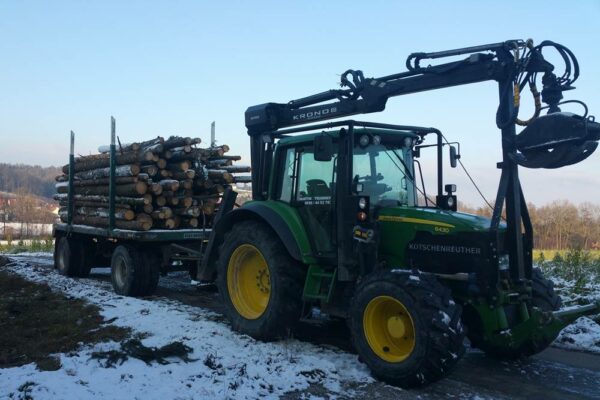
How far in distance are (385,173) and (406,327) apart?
198 cm

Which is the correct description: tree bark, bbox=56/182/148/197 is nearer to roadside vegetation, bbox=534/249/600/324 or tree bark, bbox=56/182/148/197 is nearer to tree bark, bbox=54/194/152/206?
tree bark, bbox=54/194/152/206

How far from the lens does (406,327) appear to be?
514 centimetres

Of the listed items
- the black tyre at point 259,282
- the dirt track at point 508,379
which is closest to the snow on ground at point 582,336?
the dirt track at point 508,379

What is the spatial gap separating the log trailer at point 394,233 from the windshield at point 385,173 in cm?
2

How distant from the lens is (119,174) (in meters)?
10.5

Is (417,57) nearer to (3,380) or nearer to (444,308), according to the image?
(444,308)

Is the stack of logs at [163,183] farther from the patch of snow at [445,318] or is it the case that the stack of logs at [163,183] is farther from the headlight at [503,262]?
the patch of snow at [445,318]

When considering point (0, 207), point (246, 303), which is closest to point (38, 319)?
point (246, 303)

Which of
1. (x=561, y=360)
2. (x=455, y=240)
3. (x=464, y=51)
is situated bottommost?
(x=561, y=360)

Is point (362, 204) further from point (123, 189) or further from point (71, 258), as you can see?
point (71, 258)

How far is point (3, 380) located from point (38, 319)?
11.3 ft

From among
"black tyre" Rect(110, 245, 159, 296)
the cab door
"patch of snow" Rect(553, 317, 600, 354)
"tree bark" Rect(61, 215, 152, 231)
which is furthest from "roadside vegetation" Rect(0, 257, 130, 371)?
"patch of snow" Rect(553, 317, 600, 354)

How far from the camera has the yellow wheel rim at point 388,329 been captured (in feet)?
16.9

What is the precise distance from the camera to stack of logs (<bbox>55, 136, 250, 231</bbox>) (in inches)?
401
